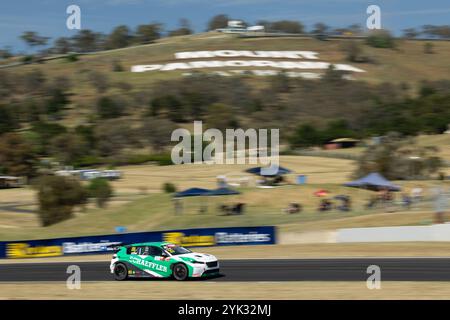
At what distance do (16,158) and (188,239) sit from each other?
55.1m

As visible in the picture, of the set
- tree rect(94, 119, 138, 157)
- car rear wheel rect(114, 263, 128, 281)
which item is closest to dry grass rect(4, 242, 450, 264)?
car rear wheel rect(114, 263, 128, 281)

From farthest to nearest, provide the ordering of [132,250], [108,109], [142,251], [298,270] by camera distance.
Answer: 1. [108,109]
2. [298,270]
3. [132,250]
4. [142,251]

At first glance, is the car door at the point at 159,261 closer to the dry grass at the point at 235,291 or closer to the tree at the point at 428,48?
the dry grass at the point at 235,291

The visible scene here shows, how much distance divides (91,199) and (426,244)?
3776 centimetres

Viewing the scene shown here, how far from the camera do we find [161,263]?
2220 cm

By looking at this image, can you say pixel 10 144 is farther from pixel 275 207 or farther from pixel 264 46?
pixel 264 46

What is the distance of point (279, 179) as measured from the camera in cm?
5897

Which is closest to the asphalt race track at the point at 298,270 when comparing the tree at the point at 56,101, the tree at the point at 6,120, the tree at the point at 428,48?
the tree at the point at 6,120

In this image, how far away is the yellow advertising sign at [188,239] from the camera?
33750 millimetres

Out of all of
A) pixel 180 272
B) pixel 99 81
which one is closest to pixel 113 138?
pixel 99 81

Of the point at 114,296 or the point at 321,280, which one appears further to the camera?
the point at 321,280

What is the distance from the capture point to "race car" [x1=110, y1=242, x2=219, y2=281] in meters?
21.8

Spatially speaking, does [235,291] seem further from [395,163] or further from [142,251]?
[395,163]
